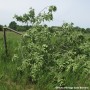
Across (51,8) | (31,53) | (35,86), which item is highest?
(51,8)

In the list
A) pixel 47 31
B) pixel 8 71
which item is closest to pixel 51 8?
pixel 47 31

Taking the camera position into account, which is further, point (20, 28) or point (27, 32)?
point (20, 28)

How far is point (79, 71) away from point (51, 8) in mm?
2198

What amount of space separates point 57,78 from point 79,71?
2.02 feet

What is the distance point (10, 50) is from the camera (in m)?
10.7

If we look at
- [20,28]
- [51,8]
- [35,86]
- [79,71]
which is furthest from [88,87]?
[20,28]

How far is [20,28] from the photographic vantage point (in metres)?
11.5

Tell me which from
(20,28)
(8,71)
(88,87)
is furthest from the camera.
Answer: (20,28)

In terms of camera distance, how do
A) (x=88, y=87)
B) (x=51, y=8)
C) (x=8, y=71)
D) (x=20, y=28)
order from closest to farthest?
(x=88, y=87)
(x=8, y=71)
(x=51, y=8)
(x=20, y=28)

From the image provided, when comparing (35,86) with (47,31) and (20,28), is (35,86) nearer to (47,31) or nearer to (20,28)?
(47,31)

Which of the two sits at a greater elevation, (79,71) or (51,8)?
(51,8)

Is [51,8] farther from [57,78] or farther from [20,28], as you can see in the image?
[57,78]

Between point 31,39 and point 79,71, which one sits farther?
point 31,39

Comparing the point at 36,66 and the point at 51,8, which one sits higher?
the point at 51,8
